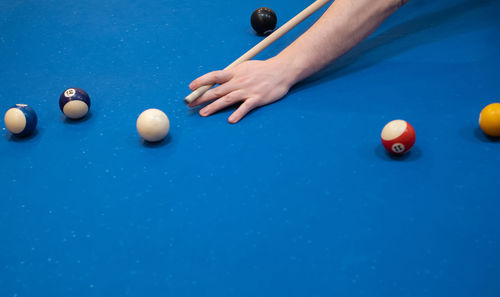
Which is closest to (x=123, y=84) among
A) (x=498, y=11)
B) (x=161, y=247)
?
(x=161, y=247)

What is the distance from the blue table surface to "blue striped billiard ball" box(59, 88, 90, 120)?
55 millimetres

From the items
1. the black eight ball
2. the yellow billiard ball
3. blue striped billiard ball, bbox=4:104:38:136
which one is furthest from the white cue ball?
the yellow billiard ball

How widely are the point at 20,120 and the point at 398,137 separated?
4.92ft

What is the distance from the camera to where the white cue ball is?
217cm

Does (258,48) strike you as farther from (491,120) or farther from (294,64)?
(491,120)

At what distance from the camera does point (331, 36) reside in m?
2.49

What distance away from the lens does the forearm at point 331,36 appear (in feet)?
8.17

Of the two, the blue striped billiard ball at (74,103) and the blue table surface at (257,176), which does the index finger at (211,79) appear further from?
the blue striped billiard ball at (74,103)

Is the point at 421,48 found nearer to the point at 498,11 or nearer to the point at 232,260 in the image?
the point at 498,11

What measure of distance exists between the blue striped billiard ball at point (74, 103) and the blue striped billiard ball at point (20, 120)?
0.44 ft

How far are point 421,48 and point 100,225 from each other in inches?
71.4

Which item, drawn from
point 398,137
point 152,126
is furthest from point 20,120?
point 398,137

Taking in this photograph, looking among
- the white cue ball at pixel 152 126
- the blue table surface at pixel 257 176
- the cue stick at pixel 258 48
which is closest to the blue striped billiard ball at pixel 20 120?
the blue table surface at pixel 257 176

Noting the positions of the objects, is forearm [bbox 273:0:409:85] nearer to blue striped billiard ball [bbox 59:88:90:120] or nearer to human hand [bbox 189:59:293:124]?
human hand [bbox 189:59:293:124]
